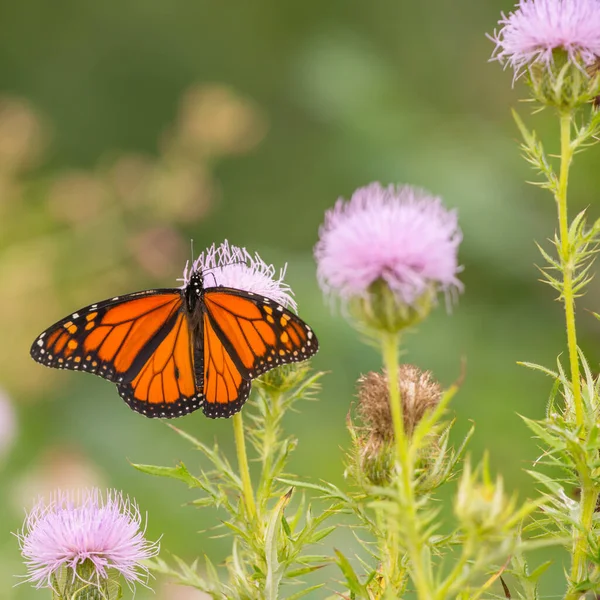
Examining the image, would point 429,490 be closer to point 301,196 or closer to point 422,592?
point 422,592

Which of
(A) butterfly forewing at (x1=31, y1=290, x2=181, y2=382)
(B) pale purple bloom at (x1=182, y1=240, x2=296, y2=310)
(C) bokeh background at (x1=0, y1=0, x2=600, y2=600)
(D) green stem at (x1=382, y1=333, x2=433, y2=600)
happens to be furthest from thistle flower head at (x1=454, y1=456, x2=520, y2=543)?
(C) bokeh background at (x1=0, y1=0, x2=600, y2=600)

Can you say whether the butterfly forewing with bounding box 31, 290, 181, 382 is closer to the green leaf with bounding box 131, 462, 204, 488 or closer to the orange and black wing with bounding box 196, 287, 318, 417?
the orange and black wing with bounding box 196, 287, 318, 417

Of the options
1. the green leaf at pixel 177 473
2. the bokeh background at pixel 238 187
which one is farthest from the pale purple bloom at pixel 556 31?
the bokeh background at pixel 238 187

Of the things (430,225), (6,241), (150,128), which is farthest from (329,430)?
(150,128)

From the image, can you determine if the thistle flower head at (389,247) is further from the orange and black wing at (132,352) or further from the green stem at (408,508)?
the orange and black wing at (132,352)

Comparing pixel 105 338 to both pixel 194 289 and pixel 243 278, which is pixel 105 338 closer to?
pixel 194 289
